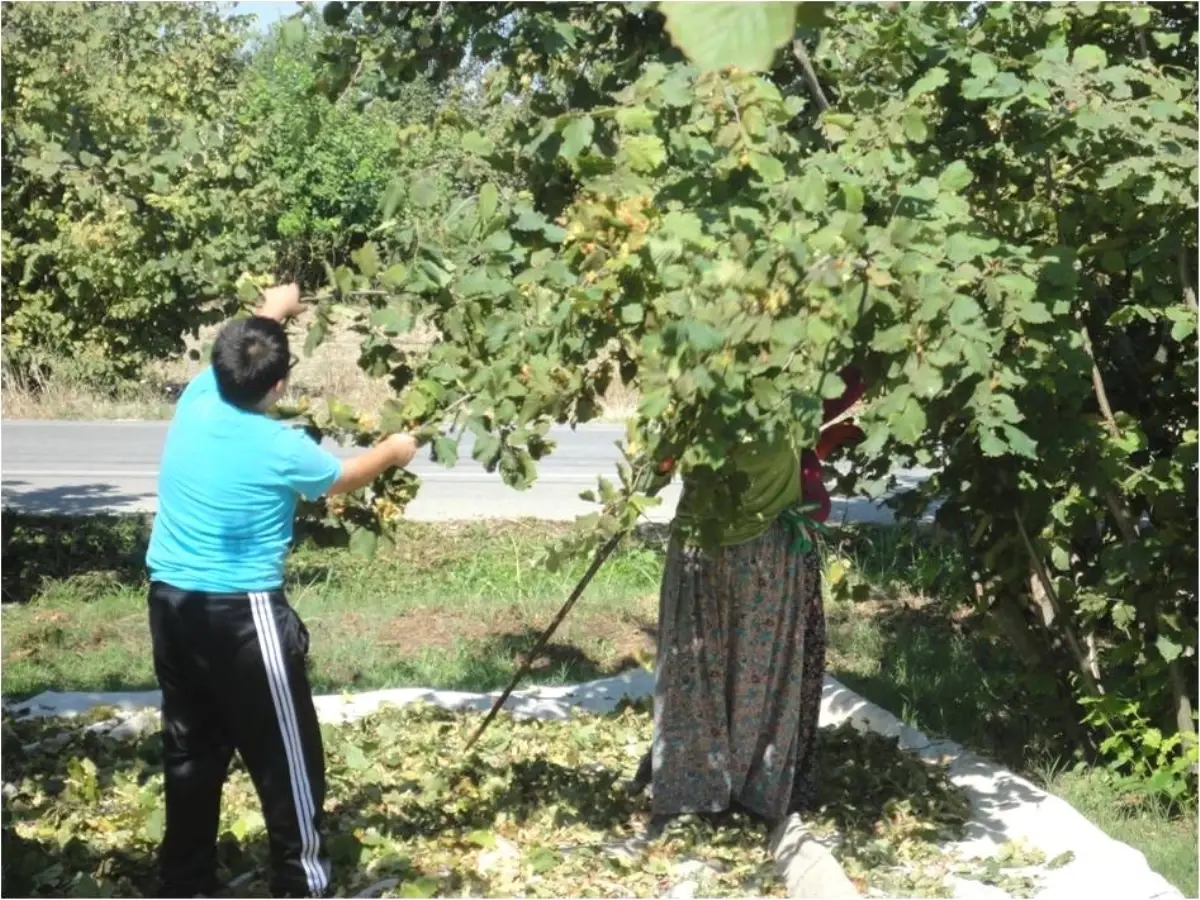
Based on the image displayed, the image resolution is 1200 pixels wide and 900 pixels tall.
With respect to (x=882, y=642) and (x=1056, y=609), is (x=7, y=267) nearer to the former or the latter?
(x=882, y=642)

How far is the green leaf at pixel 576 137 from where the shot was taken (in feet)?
13.7

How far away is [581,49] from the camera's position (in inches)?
205

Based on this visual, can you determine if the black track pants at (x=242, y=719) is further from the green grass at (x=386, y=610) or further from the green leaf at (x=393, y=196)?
the green grass at (x=386, y=610)

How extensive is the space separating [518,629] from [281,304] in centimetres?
379

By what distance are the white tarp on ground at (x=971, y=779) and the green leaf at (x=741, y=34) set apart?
3.80 meters

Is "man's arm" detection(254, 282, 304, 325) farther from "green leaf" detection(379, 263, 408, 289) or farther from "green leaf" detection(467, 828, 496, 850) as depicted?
"green leaf" detection(467, 828, 496, 850)

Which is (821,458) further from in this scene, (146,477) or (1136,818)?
(146,477)

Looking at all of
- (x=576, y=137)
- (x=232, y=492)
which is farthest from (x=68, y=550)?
(x=576, y=137)

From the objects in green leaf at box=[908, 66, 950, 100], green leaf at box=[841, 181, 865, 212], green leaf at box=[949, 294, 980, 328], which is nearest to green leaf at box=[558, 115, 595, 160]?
green leaf at box=[841, 181, 865, 212]

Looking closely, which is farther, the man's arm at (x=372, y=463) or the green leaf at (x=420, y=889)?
the green leaf at (x=420, y=889)

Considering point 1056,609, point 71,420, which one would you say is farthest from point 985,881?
point 71,420

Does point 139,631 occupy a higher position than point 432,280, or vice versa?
point 432,280

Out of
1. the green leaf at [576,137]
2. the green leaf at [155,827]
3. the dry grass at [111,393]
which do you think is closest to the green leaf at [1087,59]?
the green leaf at [576,137]

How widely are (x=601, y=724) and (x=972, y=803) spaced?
1.42 metres
